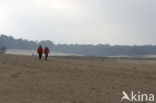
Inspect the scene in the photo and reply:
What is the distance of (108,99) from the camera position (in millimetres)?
15055

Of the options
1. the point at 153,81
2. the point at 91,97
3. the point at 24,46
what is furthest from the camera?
the point at 24,46

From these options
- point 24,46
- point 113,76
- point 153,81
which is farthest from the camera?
point 24,46

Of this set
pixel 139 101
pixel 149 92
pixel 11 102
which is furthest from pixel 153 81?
pixel 11 102

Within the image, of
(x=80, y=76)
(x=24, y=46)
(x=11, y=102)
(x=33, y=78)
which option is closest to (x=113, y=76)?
(x=80, y=76)

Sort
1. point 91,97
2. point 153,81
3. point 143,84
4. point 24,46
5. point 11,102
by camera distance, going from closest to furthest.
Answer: point 11,102
point 91,97
point 143,84
point 153,81
point 24,46

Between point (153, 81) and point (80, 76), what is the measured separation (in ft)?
14.2

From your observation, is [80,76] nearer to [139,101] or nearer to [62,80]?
[62,80]

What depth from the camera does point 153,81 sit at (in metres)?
20.5

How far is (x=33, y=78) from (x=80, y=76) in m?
3.09

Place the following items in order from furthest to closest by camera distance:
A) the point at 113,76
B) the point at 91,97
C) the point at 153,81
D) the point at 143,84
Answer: the point at 113,76, the point at 153,81, the point at 143,84, the point at 91,97

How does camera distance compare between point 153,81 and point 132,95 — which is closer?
point 132,95

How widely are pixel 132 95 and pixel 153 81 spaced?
16.8 ft

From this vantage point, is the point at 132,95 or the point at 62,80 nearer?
the point at 132,95

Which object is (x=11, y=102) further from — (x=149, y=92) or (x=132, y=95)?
(x=149, y=92)
